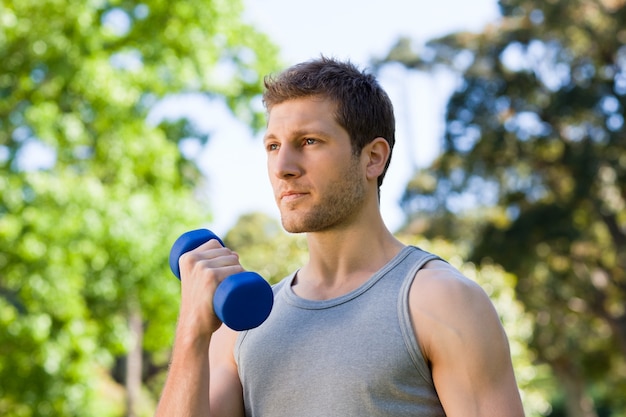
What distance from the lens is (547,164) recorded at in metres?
22.6

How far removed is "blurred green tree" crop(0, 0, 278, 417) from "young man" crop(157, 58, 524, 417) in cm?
871

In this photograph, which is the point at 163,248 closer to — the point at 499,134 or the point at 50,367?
the point at 50,367

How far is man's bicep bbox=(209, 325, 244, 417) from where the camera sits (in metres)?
2.10

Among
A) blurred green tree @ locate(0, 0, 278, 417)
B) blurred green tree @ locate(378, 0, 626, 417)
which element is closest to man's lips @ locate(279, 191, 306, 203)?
blurred green tree @ locate(0, 0, 278, 417)

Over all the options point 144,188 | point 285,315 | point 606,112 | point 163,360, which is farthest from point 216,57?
point 163,360

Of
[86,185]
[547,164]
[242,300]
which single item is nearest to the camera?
[242,300]

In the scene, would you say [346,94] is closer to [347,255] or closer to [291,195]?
[291,195]

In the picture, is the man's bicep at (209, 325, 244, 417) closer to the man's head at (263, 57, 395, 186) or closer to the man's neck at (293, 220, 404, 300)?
the man's neck at (293, 220, 404, 300)

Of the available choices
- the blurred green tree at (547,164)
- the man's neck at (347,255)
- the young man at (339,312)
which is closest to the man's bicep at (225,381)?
the young man at (339,312)

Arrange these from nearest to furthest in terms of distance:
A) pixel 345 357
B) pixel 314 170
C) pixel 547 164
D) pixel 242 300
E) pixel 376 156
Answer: pixel 242 300
pixel 345 357
pixel 314 170
pixel 376 156
pixel 547 164

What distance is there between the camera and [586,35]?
71.3ft

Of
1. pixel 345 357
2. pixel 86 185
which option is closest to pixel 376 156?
pixel 345 357

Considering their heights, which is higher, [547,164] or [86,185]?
[86,185]

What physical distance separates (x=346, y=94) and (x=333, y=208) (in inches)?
11.1
